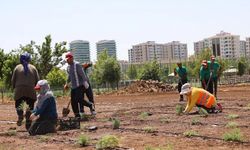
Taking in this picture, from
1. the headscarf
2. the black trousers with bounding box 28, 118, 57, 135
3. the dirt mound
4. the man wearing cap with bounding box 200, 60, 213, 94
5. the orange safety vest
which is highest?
the headscarf

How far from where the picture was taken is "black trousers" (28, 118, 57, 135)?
10.2m

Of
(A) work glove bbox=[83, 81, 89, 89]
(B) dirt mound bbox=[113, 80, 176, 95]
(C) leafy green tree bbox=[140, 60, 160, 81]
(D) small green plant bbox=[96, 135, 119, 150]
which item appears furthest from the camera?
(C) leafy green tree bbox=[140, 60, 160, 81]

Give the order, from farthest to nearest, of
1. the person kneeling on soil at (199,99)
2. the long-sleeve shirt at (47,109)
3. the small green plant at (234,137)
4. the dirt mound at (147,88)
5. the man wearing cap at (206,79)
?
the dirt mound at (147,88) → the man wearing cap at (206,79) → the person kneeling on soil at (199,99) → the long-sleeve shirt at (47,109) → the small green plant at (234,137)

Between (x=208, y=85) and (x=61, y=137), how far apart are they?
8.82 m

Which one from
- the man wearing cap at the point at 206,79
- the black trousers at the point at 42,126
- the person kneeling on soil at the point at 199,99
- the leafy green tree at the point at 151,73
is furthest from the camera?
the leafy green tree at the point at 151,73

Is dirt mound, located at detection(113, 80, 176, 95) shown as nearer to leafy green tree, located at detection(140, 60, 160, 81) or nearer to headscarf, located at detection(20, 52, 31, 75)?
headscarf, located at detection(20, 52, 31, 75)

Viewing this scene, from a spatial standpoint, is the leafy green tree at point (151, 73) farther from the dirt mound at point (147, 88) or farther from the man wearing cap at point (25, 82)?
the man wearing cap at point (25, 82)

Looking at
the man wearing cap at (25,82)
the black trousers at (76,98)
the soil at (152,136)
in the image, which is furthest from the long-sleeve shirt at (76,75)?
the soil at (152,136)

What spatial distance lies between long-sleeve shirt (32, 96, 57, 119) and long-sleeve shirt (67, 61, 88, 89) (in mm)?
2456

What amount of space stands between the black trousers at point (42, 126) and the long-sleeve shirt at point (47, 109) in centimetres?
9

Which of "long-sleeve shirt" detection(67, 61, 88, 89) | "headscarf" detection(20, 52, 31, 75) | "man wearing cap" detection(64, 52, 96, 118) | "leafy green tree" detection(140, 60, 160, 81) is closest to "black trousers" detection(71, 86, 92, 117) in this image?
"man wearing cap" detection(64, 52, 96, 118)

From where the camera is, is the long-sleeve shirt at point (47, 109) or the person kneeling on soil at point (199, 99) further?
the person kneeling on soil at point (199, 99)

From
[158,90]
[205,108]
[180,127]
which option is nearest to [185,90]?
[205,108]

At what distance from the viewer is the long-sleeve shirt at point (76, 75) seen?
1283 centimetres
